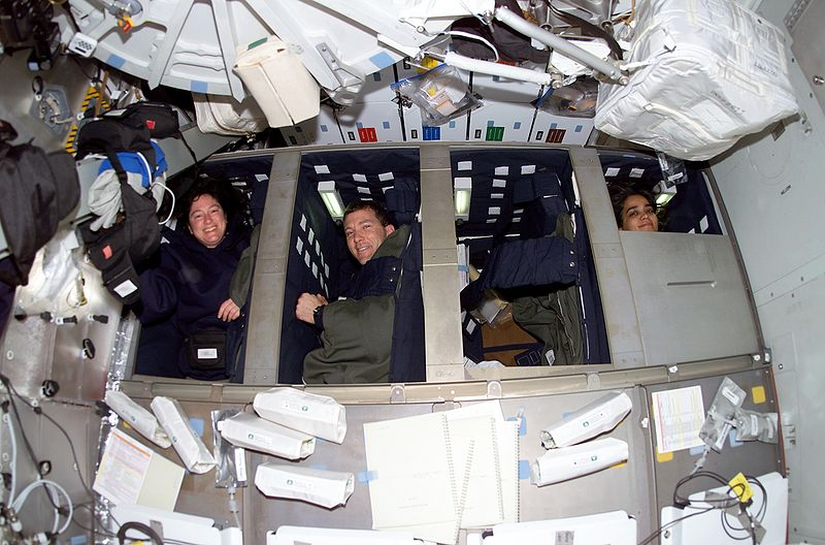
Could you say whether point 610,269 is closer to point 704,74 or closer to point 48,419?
point 704,74

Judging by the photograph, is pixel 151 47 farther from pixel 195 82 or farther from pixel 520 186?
pixel 520 186

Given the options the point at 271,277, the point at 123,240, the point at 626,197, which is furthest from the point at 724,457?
the point at 123,240

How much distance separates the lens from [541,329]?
3.36 meters

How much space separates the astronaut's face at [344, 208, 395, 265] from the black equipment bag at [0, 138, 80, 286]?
1.48 meters

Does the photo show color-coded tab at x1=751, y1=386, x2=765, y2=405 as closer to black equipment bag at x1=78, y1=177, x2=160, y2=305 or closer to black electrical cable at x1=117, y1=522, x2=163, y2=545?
black electrical cable at x1=117, y1=522, x2=163, y2=545

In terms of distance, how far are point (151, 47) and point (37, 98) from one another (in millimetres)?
495

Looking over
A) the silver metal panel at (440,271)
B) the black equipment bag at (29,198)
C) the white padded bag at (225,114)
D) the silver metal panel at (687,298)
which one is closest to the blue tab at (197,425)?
the black equipment bag at (29,198)

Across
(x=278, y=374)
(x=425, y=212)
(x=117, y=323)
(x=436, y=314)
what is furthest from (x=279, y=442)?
(x=425, y=212)

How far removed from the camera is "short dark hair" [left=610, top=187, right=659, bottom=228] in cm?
292

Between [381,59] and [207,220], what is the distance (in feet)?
4.56

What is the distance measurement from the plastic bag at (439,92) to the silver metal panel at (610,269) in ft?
2.39

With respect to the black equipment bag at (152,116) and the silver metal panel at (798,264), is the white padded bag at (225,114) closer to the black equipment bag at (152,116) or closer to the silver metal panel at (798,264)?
the black equipment bag at (152,116)

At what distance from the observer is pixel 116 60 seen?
2.12m

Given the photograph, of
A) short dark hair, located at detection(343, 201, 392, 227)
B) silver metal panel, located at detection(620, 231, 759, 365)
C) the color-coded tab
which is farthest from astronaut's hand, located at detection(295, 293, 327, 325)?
the color-coded tab
